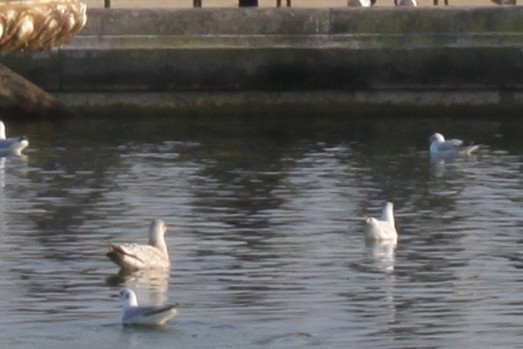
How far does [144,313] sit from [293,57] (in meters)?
14.4

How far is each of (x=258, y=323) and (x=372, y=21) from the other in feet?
46.7

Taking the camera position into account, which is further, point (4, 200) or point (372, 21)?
point (372, 21)

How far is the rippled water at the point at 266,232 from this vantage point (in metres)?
11.0

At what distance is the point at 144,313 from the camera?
10.7 metres

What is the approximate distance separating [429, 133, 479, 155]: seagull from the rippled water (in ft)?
0.40

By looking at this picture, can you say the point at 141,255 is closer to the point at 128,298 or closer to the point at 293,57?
the point at 128,298

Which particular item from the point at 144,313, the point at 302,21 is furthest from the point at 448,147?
the point at 144,313

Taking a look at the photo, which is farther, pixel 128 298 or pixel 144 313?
pixel 128 298

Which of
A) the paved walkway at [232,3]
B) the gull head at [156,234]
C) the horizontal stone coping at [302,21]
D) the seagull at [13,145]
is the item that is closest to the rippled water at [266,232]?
the seagull at [13,145]

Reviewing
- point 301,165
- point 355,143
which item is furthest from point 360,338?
point 355,143

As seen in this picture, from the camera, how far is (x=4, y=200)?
677 inches

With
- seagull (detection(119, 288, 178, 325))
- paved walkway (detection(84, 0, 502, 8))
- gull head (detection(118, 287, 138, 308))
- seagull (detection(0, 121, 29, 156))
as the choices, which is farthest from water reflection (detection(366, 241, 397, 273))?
paved walkway (detection(84, 0, 502, 8))

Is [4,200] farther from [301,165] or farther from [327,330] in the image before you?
[327,330]

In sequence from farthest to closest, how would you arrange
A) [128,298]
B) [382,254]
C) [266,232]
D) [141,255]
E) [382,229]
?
[266,232]
[382,229]
[382,254]
[141,255]
[128,298]
